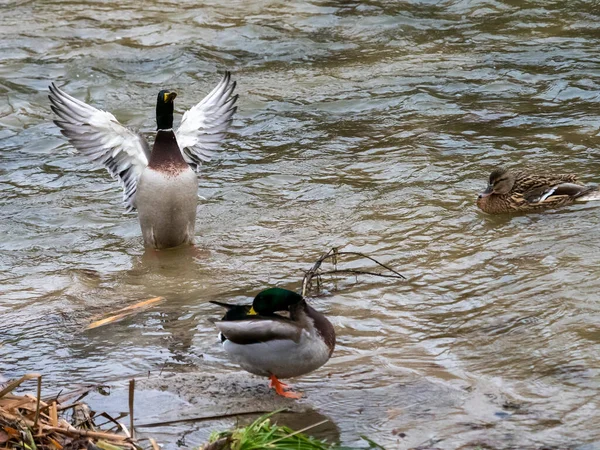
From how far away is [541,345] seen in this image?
595cm

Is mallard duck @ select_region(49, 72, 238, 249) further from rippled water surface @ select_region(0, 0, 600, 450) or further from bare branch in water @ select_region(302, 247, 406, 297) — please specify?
bare branch in water @ select_region(302, 247, 406, 297)

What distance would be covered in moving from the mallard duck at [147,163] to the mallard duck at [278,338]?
317 centimetres

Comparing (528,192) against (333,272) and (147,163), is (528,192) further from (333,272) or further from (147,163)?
(147,163)

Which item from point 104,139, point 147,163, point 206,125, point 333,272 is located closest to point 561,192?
point 333,272

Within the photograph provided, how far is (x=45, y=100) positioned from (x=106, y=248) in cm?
443

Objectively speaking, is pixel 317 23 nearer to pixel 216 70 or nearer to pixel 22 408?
pixel 216 70

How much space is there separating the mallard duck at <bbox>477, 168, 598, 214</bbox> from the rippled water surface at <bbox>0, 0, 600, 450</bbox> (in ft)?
0.35

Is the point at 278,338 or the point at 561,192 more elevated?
the point at 278,338

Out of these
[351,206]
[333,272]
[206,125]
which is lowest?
[351,206]

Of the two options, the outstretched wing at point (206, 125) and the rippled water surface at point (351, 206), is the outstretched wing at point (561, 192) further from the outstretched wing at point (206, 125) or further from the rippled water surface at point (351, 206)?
the outstretched wing at point (206, 125)

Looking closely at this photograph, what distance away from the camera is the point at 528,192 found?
339 inches

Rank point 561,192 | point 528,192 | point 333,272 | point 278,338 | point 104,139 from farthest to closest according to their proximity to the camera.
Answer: point 104,139, point 528,192, point 561,192, point 333,272, point 278,338

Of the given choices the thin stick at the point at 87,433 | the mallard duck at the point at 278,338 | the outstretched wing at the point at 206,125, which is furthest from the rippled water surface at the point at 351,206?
the thin stick at the point at 87,433

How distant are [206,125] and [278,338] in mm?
4499
